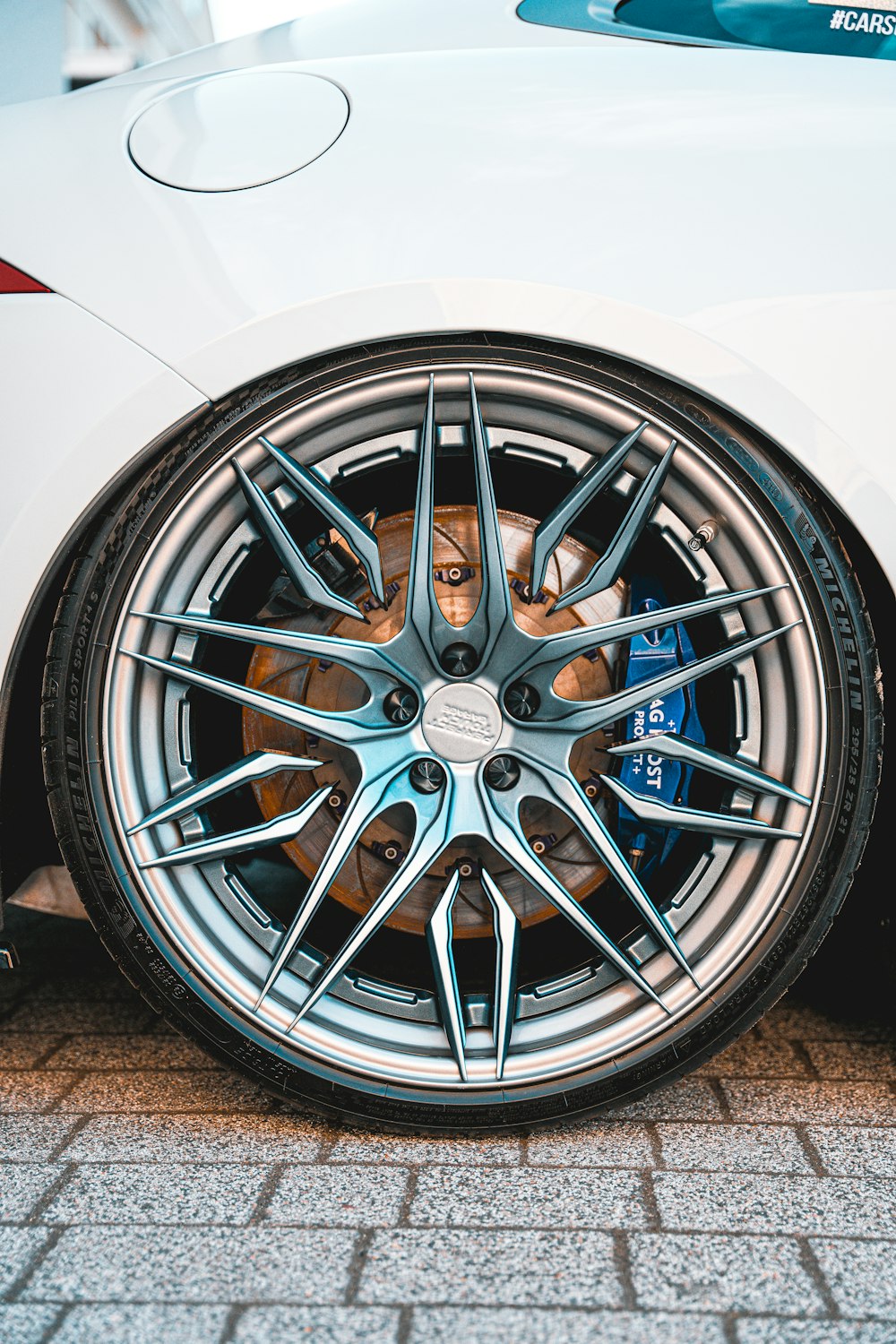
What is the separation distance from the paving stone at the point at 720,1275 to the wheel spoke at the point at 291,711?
0.75 metres

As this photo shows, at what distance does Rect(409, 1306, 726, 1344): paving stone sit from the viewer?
1.10 m

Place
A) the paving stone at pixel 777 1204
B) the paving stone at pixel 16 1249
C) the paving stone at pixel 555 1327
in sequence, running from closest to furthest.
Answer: the paving stone at pixel 555 1327 < the paving stone at pixel 16 1249 < the paving stone at pixel 777 1204

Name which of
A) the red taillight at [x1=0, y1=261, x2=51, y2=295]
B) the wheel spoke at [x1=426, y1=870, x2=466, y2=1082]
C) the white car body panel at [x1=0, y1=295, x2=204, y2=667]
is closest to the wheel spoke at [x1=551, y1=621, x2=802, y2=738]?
the wheel spoke at [x1=426, y1=870, x2=466, y2=1082]

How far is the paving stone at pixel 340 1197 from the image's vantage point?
52.6 inches

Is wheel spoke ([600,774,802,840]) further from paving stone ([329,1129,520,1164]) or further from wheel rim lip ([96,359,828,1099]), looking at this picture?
paving stone ([329,1129,520,1164])

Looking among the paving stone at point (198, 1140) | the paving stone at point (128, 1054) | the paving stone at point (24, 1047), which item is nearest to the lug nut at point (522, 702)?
the paving stone at point (198, 1140)

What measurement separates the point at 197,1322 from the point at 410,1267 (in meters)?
0.25

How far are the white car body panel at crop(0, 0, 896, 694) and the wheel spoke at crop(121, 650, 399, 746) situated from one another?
0.28m

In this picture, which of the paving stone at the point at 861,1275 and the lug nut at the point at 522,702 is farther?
the lug nut at the point at 522,702

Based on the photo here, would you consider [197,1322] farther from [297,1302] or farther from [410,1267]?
[410,1267]

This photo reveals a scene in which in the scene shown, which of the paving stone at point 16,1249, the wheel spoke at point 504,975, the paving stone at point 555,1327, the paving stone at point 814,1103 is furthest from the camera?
the paving stone at point 814,1103

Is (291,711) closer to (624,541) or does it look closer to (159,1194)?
(624,541)

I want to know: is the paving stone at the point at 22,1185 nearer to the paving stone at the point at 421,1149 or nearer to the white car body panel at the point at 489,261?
the paving stone at the point at 421,1149

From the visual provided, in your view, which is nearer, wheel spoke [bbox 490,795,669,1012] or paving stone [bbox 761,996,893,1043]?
wheel spoke [bbox 490,795,669,1012]
